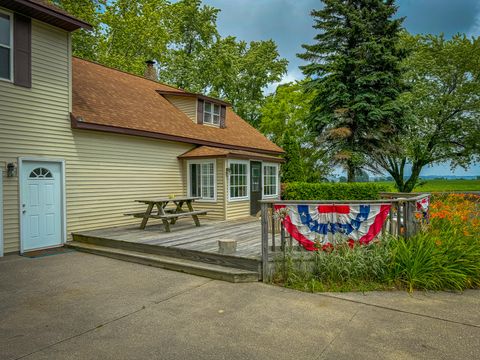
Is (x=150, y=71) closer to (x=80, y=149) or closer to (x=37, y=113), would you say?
(x=80, y=149)

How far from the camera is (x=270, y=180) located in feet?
42.4

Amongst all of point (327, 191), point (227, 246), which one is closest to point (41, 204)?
point (227, 246)

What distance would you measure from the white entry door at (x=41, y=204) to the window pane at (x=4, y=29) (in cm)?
260

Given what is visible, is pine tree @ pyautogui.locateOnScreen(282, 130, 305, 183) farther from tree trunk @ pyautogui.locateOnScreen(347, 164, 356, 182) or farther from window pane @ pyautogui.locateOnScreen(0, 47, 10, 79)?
window pane @ pyautogui.locateOnScreen(0, 47, 10, 79)

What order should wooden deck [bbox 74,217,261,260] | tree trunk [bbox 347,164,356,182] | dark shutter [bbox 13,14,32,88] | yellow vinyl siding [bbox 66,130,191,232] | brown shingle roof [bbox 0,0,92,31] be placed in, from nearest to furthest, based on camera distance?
1. wooden deck [bbox 74,217,261,260]
2. brown shingle roof [bbox 0,0,92,31]
3. dark shutter [bbox 13,14,32,88]
4. yellow vinyl siding [bbox 66,130,191,232]
5. tree trunk [bbox 347,164,356,182]

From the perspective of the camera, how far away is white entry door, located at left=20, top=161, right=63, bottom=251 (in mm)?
6895

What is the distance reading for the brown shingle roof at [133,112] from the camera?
8719 mm

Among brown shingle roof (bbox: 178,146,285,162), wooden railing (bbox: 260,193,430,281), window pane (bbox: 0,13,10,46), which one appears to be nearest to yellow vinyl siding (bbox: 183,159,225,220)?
brown shingle roof (bbox: 178,146,285,162)

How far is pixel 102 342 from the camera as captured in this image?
311 cm

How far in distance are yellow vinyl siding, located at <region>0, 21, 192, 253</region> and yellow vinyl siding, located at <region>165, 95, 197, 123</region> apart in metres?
3.66

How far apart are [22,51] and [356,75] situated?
14287 millimetres

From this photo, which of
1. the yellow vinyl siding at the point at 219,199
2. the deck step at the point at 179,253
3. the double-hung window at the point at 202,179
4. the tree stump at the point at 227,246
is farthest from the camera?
the double-hung window at the point at 202,179

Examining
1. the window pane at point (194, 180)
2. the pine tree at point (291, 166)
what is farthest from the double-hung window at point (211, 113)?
the pine tree at point (291, 166)

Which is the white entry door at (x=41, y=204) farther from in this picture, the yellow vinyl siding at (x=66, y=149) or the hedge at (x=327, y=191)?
the hedge at (x=327, y=191)
